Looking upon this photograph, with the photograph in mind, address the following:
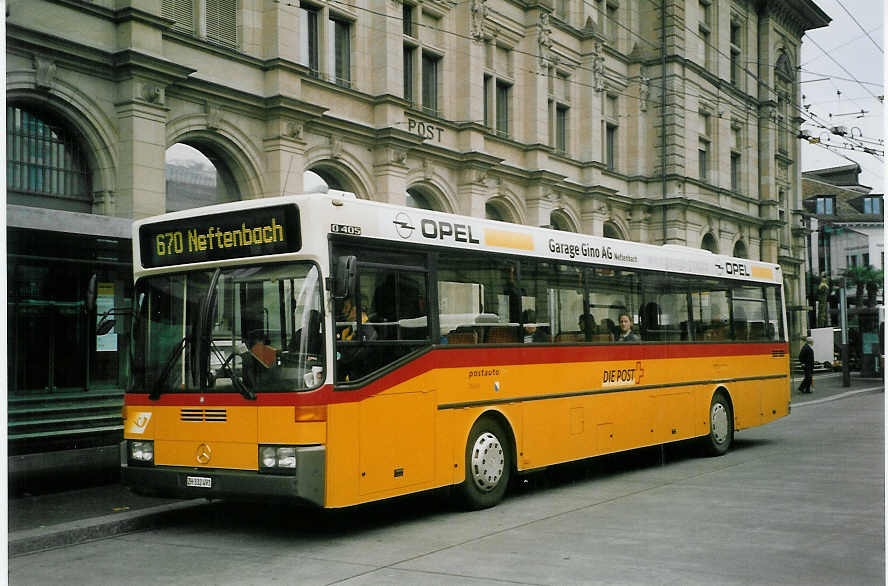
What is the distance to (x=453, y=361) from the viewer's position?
1032 cm

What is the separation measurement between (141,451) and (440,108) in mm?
17709

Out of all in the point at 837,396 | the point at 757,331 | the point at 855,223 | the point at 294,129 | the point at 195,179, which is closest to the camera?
the point at 855,223

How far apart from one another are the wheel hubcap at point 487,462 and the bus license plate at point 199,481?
9.49 feet

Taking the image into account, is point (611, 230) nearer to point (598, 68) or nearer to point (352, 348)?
point (598, 68)

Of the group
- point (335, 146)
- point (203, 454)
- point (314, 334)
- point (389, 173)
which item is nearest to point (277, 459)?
point (203, 454)

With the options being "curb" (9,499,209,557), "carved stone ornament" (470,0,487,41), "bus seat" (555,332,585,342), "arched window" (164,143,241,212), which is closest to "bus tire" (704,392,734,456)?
"bus seat" (555,332,585,342)

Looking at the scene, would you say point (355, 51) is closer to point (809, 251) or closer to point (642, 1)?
point (642, 1)

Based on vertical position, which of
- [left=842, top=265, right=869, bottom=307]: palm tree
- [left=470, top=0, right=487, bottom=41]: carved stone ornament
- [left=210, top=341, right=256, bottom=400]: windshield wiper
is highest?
[left=470, top=0, right=487, bottom=41]: carved stone ornament

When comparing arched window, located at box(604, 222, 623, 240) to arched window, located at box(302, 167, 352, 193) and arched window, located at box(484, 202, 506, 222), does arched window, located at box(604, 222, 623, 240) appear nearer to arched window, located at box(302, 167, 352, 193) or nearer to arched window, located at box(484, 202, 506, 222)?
arched window, located at box(484, 202, 506, 222)

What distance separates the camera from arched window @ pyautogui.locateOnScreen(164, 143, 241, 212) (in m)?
18.9

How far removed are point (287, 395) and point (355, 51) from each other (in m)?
15.5

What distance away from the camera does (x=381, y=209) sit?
9594mm

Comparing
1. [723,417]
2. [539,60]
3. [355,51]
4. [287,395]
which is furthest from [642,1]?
[287,395]

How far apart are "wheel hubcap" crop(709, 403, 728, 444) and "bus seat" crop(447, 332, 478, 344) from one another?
251 inches
